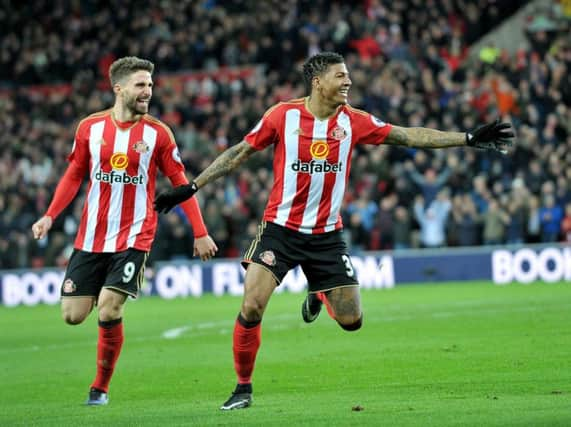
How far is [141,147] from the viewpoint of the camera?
32.2 ft

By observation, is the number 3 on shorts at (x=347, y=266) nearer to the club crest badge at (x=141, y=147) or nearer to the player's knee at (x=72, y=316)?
the club crest badge at (x=141, y=147)

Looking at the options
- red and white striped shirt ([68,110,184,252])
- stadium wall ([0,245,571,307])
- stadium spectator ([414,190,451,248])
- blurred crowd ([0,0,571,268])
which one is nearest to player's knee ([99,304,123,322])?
red and white striped shirt ([68,110,184,252])

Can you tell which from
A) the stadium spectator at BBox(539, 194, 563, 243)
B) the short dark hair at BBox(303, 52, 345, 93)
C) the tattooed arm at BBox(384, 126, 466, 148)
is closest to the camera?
the tattooed arm at BBox(384, 126, 466, 148)

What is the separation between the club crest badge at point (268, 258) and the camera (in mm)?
9047

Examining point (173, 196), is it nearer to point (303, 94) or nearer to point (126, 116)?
point (126, 116)

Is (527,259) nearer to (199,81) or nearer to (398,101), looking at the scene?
(398,101)

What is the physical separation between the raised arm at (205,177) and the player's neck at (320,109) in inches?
21.2

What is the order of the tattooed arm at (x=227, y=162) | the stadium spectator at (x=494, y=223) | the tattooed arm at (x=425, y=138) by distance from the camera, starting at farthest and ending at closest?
the stadium spectator at (x=494, y=223) < the tattooed arm at (x=425, y=138) < the tattooed arm at (x=227, y=162)

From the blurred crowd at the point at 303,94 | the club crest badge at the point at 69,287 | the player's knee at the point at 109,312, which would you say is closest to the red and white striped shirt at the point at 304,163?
the player's knee at the point at 109,312

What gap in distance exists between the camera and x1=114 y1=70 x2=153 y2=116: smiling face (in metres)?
9.71

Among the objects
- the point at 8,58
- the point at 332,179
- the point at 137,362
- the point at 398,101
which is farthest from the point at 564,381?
the point at 8,58

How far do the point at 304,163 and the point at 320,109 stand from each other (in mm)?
419

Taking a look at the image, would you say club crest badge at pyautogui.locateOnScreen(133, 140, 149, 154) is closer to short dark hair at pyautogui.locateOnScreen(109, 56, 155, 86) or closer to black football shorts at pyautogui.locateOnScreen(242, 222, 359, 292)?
short dark hair at pyautogui.locateOnScreen(109, 56, 155, 86)

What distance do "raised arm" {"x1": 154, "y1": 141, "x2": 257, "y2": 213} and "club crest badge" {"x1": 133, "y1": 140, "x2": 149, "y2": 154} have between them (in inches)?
32.0
